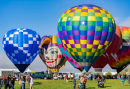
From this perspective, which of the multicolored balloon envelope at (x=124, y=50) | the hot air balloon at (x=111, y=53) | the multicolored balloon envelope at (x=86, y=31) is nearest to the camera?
the multicolored balloon envelope at (x=86, y=31)

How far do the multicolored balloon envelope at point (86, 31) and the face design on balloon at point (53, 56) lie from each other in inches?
504

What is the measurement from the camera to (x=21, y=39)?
4988 cm

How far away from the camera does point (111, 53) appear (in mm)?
48188

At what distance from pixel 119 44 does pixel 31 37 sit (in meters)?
15.5

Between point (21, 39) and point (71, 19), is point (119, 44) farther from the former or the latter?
point (21, 39)

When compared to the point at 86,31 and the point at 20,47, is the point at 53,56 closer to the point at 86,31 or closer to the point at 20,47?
the point at 20,47

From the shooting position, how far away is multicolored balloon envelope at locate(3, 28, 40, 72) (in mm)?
49938

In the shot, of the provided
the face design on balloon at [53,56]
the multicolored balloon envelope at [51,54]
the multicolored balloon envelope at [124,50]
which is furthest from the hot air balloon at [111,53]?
the face design on balloon at [53,56]

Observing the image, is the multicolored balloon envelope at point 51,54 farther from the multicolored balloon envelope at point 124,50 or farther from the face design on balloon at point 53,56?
the multicolored balloon envelope at point 124,50

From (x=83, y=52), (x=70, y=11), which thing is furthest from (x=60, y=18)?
(x=83, y=52)

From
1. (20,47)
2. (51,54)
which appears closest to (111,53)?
(51,54)

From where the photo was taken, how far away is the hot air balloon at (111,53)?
46.9m

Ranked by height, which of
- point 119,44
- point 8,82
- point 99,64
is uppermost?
point 119,44

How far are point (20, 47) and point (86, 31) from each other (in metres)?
15.6
